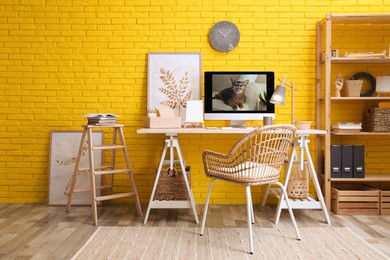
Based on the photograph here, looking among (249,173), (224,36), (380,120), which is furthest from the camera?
(224,36)

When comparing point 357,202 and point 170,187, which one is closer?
point 170,187

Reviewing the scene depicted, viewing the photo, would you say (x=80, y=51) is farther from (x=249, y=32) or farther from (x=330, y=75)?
(x=330, y=75)

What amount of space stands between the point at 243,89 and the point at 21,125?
7.87ft

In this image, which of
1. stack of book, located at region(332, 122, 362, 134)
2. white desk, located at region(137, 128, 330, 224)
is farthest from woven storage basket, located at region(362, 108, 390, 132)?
white desk, located at region(137, 128, 330, 224)

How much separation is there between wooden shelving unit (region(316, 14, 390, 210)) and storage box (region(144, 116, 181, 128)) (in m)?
Result: 1.48

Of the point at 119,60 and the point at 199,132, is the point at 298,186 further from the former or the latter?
the point at 119,60

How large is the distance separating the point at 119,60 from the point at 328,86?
2.17m

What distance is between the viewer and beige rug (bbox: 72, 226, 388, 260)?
2.82 m

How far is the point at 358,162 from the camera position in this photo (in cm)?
402

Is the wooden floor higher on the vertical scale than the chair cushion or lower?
lower

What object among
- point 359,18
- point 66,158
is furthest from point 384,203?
point 66,158

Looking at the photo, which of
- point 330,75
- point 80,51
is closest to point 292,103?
point 330,75

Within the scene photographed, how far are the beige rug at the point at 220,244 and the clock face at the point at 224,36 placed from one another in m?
1.93

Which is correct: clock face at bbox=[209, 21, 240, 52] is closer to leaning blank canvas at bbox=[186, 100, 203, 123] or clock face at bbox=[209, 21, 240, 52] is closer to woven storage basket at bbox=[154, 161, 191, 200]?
leaning blank canvas at bbox=[186, 100, 203, 123]
